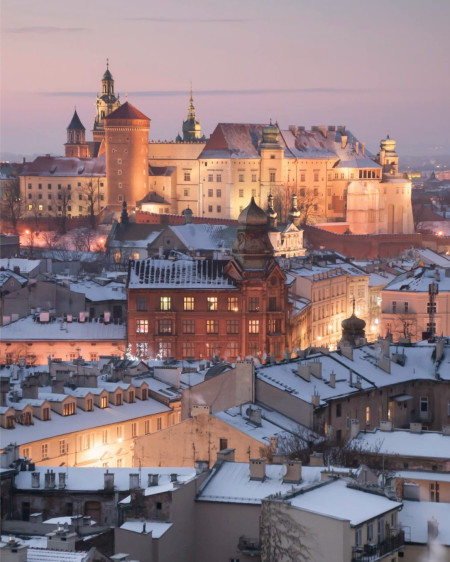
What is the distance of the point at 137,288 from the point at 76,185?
83.2 m

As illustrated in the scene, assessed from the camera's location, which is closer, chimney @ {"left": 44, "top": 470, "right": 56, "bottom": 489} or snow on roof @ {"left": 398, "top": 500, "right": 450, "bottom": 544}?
snow on roof @ {"left": 398, "top": 500, "right": 450, "bottom": 544}

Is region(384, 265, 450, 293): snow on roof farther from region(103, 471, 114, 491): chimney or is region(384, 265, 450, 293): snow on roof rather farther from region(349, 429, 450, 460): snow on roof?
region(103, 471, 114, 491): chimney

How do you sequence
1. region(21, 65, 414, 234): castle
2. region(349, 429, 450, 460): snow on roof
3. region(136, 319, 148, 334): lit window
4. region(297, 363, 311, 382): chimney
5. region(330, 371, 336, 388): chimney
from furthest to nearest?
region(21, 65, 414, 234): castle → region(136, 319, 148, 334): lit window → region(330, 371, 336, 388): chimney → region(297, 363, 311, 382): chimney → region(349, 429, 450, 460): snow on roof

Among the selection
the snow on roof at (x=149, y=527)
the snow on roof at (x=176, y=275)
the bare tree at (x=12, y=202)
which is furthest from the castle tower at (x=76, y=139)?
the snow on roof at (x=149, y=527)

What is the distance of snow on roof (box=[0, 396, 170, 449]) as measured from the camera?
40.5 m

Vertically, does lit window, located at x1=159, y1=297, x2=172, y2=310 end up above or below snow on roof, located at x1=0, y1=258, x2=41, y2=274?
above

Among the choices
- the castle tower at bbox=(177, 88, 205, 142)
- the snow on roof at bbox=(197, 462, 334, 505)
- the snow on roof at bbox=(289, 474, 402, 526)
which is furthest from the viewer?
the castle tower at bbox=(177, 88, 205, 142)

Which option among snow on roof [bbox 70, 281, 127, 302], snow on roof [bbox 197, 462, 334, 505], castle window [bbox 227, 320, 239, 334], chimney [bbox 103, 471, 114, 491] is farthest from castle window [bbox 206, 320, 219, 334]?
snow on roof [bbox 197, 462, 334, 505]

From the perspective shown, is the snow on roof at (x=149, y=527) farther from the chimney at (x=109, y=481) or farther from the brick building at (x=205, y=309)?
the brick building at (x=205, y=309)

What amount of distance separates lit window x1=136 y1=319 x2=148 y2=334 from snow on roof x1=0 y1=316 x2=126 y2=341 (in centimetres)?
54

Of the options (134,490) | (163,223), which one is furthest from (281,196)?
(134,490)

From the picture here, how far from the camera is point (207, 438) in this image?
126ft

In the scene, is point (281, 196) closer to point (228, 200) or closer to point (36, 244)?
point (228, 200)

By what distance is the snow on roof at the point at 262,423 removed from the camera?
129ft
